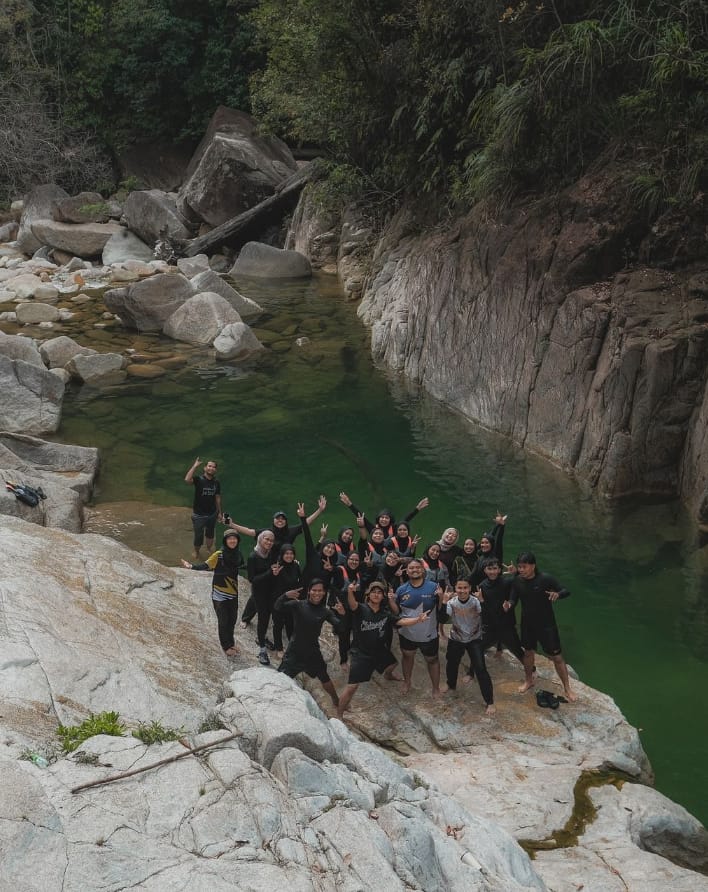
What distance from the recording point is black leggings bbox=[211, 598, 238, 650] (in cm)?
888

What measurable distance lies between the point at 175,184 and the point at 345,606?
3456 centimetres

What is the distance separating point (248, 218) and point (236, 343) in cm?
1138

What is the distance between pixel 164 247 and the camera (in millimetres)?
32250

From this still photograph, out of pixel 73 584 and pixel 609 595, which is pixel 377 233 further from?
pixel 73 584

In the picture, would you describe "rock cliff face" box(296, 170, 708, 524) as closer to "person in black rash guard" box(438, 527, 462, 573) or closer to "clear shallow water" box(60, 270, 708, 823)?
"clear shallow water" box(60, 270, 708, 823)

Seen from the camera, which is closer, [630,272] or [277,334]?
[630,272]

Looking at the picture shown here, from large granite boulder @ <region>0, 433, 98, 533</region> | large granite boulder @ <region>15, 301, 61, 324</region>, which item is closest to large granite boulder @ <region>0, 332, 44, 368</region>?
large granite boulder @ <region>15, 301, 61, 324</region>

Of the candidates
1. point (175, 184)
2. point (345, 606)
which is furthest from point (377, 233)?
point (345, 606)

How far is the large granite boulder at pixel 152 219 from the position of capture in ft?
107

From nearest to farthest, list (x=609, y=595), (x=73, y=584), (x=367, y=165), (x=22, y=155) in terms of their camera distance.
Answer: (x=73, y=584) < (x=609, y=595) < (x=367, y=165) < (x=22, y=155)

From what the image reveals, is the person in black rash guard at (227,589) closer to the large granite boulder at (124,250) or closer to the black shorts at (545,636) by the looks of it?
Answer: the black shorts at (545,636)

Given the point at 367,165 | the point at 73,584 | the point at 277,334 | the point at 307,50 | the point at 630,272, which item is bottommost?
the point at 73,584

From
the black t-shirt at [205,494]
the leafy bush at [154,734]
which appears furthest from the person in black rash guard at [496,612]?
the black t-shirt at [205,494]

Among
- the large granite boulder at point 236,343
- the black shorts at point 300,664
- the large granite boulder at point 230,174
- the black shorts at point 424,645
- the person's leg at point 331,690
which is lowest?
the person's leg at point 331,690
